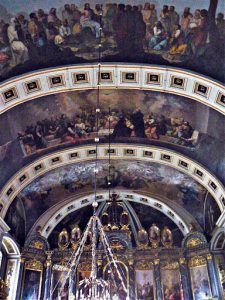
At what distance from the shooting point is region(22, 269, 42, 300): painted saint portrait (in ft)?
56.3

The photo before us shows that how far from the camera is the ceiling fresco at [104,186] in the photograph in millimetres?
17984

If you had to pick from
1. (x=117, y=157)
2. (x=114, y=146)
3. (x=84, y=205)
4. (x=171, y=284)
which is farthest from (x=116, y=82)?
(x=171, y=284)

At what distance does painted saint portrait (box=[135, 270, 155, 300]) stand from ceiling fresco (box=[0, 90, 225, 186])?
23.6 ft

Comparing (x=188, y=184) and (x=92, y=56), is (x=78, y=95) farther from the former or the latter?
(x=188, y=184)

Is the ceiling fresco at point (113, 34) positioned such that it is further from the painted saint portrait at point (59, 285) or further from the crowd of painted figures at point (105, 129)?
the painted saint portrait at point (59, 285)

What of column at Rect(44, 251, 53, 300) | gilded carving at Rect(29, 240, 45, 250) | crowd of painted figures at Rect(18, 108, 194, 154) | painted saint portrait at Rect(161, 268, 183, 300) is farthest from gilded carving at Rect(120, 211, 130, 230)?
crowd of painted figures at Rect(18, 108, 194, 154)

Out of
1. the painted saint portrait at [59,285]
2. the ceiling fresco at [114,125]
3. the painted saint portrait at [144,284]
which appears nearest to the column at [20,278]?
the painted saint portrait at [59,285]

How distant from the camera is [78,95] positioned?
1424 cm

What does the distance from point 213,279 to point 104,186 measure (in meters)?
7.89

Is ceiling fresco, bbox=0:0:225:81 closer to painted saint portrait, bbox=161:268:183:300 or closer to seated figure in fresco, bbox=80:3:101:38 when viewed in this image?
seated figure in fresco, bbox=80:3:101:38

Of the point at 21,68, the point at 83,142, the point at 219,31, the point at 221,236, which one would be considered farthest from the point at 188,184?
the point at 21,68

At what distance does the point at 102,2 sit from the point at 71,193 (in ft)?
39.3

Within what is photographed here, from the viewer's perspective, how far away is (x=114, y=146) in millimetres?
16562

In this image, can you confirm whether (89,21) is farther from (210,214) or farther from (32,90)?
(210,214)
